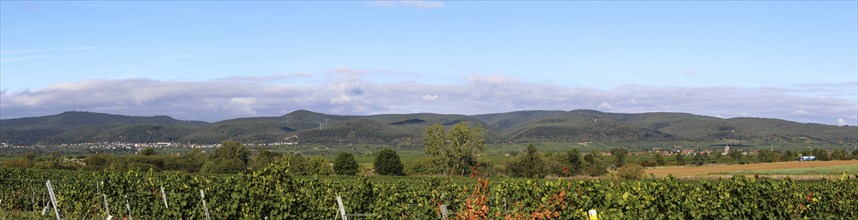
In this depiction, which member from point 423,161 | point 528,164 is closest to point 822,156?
point 528,164

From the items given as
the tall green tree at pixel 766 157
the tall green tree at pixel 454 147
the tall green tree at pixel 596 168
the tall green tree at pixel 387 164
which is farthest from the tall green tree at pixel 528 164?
the tall green tree at pixel 766 157

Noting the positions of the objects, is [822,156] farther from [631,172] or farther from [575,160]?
[631,172]

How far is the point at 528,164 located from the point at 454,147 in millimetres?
12612

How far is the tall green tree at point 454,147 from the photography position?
4092 inches

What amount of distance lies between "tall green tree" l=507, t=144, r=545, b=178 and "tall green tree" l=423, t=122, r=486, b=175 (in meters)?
5.94

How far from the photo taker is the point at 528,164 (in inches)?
3861

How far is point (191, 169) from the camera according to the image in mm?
104000

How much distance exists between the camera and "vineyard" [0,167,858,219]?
12.2 meters

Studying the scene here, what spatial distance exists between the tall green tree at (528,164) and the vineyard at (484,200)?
3083 inches

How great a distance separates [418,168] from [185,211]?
88.1 metres

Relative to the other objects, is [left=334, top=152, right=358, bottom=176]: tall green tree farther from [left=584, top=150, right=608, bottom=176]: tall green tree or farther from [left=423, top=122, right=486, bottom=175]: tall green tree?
[left=584, top=150, right=608, bottom=176]: tall green tree

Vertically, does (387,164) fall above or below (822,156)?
above

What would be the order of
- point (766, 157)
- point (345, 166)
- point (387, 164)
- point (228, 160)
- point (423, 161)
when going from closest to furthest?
point (345, 166)
point (228, 160)
point (387, 164)
point (423, 161)
point (766, 157)

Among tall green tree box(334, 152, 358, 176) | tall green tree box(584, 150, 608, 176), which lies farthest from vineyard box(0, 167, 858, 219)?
tall green tree box(584, 150, 608, 176)
